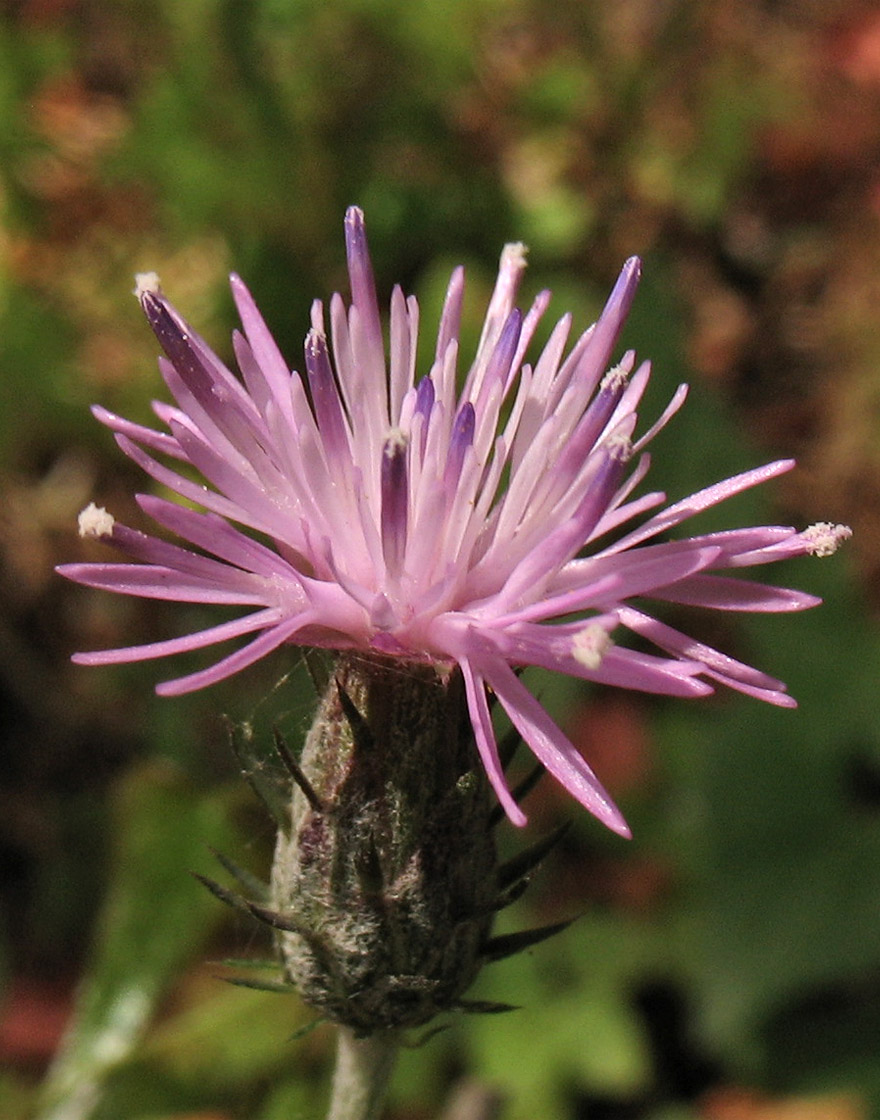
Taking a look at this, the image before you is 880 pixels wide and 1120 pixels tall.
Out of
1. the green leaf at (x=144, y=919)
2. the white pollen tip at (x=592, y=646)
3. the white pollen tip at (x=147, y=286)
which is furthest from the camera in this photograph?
the green leaf at (x=144, y=919)

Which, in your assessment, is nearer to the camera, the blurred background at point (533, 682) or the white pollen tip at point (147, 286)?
the white pollen tip at point (147, 286)

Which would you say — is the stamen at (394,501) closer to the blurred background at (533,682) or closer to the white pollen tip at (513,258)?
the white pollen tip at (513,258)

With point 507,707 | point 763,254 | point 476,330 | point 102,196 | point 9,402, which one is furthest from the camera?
point 763,254

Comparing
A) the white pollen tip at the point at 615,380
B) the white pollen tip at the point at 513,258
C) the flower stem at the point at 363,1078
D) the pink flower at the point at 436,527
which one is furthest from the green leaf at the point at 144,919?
the white pollen tip at the point at 615,380

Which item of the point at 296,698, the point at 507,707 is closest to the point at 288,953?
the point at 507,707

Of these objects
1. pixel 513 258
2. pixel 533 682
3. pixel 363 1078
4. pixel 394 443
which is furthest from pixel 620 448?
pixel 533 682

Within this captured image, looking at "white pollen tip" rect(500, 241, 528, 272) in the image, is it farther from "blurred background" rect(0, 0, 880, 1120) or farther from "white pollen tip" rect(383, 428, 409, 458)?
"blurred background" rect(0, 0, 880, 1120)

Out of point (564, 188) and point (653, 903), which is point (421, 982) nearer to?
point (653, 903)
